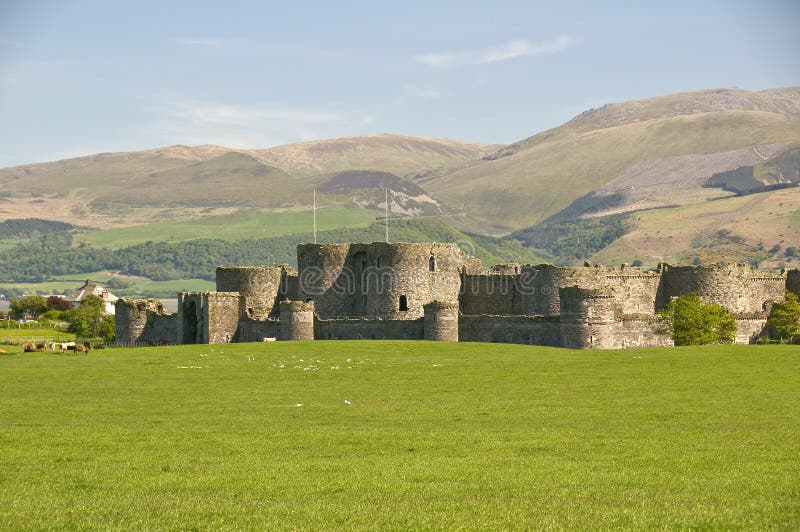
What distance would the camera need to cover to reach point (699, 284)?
85.4 metres

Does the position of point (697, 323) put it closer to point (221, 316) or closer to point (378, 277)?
point (378, 277)

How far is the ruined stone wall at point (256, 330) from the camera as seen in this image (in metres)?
79.6

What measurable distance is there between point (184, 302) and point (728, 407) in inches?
2082

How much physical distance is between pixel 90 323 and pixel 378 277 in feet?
151

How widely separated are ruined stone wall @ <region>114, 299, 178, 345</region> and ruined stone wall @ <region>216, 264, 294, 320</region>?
472cm

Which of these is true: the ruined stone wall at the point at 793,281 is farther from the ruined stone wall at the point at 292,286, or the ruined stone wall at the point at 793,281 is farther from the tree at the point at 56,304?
the tree at the point at 56,304

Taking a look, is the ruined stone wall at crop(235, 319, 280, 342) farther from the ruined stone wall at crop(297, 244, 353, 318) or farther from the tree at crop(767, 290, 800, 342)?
the tree at crop(767, 290, 800, 342)

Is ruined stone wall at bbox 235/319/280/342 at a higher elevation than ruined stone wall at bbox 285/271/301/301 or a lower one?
lower

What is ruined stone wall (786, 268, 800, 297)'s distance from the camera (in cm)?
8806

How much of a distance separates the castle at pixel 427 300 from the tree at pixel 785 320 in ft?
3.08

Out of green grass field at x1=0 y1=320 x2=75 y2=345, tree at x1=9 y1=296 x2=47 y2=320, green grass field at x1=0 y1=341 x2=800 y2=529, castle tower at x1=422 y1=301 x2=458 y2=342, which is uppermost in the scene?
tree at x1=9 y1=296 x2=47 y2=320

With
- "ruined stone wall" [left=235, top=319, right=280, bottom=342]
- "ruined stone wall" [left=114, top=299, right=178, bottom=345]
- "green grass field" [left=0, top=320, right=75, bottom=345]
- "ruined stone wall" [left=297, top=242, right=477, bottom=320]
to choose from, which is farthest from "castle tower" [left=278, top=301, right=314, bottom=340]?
"green grass field" [left=0, top=320, right=75, bottom=345]

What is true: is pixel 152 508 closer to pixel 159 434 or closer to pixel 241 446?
pixel 241 446

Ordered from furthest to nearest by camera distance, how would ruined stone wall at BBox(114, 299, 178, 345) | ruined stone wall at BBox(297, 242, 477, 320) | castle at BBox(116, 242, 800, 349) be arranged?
ruined stone wall at BBox(114, 299, 178, 345) → ruined stone wall at BBox(297, 242, 477, 320) → castle at BBox(116, 242, 800, 349)
